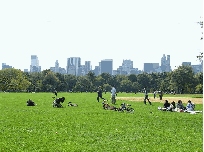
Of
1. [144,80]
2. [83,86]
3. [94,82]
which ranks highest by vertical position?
[144,80]

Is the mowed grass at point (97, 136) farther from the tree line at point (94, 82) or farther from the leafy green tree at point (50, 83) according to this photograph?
the leafy green tree at point (50, 83)

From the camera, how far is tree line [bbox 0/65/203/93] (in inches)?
3930

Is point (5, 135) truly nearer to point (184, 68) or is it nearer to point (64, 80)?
point (184, 68)

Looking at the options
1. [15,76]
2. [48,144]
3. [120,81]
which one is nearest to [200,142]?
[48,144]

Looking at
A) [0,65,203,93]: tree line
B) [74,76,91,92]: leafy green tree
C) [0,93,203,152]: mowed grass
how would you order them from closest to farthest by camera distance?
1. [0,93,203,152]: mowed grass
2. [0,65,203,93]: tree line
3. [74,76,91,92]: leafy green tree

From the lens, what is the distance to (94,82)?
161625mm

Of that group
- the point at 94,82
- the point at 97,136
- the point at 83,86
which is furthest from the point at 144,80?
the point at 97,136

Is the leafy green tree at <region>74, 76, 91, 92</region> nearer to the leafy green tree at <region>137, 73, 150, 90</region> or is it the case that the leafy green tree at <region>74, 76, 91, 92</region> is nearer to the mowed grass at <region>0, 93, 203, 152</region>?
the leafy green tree at <region>137, 73, 150, 90</region>

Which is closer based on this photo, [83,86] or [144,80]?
[83,86]

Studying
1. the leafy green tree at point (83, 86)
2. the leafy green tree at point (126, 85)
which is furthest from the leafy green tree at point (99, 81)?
the leafy green tree at point (83, 86)

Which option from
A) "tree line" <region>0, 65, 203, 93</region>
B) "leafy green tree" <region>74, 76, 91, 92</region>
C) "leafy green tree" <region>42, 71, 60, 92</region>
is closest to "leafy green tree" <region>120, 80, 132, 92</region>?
"tree line" <region>0, 65, 203, 93</region>

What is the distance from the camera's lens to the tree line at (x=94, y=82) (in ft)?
327

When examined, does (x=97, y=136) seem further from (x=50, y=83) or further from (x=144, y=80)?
(x=144, y=80)

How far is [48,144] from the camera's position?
34.0 feet
